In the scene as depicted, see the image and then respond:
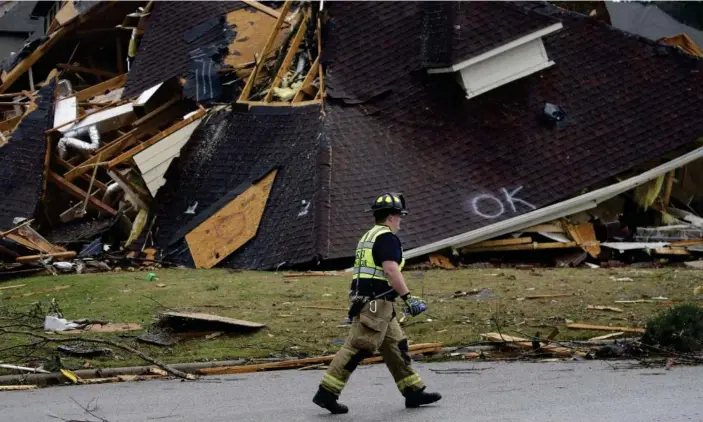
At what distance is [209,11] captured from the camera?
82.1 ft

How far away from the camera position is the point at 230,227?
19.0 metres

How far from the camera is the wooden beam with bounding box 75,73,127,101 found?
24.2 meters

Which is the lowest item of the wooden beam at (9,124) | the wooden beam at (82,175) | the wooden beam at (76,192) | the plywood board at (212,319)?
the wooden beam at (76,192)

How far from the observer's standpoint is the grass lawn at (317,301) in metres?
11.8

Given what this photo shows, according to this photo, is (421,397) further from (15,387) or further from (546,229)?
(546,229)

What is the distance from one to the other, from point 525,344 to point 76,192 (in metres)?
12.2

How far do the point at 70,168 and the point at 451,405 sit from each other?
14.6 m

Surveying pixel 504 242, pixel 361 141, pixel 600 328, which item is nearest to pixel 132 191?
pixel 361 141

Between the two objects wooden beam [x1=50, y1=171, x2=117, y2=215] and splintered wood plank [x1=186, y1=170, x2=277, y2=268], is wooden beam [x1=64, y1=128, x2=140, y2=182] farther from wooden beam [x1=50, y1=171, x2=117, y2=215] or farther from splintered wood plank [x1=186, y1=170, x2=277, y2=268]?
splintered wood plank [x1=186, y1=170, x2=277, y2=268]

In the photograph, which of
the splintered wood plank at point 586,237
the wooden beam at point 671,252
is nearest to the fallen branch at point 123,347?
the splintered wood plank at point 586,237

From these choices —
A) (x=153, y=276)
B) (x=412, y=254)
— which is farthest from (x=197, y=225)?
(x=412, y=254)

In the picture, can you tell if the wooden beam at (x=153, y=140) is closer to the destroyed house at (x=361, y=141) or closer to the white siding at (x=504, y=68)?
the destroyed house at (x=361, y=141)

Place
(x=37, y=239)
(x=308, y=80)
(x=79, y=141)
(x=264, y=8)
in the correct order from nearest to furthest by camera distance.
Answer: (x=37, y=239)
(x=308, y=80)
(x=79, y=141)
(x=264, y=8)

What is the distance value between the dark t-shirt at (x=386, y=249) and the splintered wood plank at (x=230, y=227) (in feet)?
34.0
